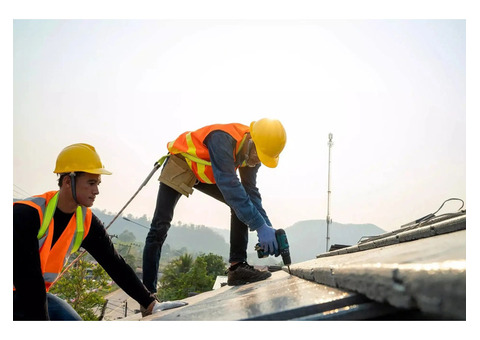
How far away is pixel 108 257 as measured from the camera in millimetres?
2678

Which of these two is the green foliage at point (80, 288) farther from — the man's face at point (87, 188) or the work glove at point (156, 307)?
the man's face at point (87, 188)

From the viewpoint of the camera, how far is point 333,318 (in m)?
1.27

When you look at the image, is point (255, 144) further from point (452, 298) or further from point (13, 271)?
point (452, 298)

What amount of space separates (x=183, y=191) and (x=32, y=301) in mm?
1900

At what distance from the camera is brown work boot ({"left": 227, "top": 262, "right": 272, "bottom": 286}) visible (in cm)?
362

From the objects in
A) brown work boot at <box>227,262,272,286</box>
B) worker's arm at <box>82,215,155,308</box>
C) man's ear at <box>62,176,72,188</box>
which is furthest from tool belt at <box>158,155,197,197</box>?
man's ear at <box>62,176,72,188</box>

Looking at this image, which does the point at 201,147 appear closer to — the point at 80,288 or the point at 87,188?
the point at 87,188

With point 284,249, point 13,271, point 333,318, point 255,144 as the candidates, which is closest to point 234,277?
point 284,249

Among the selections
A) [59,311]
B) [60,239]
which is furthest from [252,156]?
[59,311]

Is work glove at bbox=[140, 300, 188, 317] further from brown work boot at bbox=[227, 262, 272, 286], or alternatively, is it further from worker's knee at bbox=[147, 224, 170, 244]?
brown work boot at bbox=[227, 262, 272, 286]

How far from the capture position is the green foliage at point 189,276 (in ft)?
129

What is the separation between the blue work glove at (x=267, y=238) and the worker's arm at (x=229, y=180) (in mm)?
59

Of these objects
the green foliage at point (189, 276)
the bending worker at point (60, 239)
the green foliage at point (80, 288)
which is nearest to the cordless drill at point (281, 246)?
the bending worker at point (60, 239)

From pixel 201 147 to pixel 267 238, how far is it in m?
1.12
